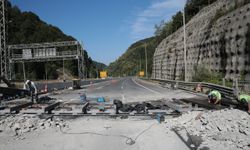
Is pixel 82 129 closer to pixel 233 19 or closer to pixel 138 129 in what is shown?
pixel 138 129

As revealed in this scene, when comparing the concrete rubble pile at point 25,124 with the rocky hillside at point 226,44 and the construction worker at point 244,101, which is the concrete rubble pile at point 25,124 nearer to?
the construction worker at point 244,101

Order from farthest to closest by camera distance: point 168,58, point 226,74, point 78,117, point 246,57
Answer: point 168,58 → point 226,74 → point 246,57 → point 78,117

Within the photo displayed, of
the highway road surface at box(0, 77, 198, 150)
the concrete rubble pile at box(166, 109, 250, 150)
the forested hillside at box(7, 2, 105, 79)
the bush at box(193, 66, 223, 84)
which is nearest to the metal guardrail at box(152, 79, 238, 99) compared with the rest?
the bush at box(193, 66, 223, 84)

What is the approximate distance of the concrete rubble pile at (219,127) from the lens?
7.99m

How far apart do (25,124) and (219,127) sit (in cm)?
651

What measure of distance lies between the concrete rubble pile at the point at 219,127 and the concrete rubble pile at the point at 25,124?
4.15 metres

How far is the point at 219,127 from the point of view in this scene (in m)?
9.20

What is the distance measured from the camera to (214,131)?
9.18m

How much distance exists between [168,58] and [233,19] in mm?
38834

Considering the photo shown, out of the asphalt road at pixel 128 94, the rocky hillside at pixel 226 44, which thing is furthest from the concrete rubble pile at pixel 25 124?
the rocky hillside at pixel 226 44

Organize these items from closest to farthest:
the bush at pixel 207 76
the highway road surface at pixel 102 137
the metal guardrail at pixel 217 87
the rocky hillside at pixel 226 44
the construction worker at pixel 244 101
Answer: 1. the highway road surface at pixel 102 137
2. the construction worker at pixel 244 101
3. the metal guardrail at pixel 217 87
4. the rocky hillside at pixel 226 44
5. the bush at pixel 207 76

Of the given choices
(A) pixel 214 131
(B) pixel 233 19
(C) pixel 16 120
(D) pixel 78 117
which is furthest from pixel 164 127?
(B) pixel 233 19

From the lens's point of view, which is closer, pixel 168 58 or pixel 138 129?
pixel 138 129

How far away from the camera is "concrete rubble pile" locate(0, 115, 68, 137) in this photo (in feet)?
35.7
